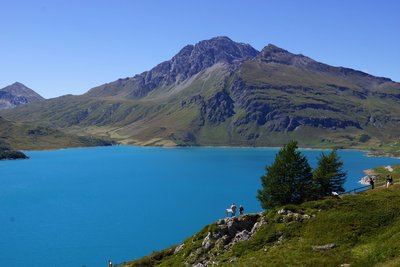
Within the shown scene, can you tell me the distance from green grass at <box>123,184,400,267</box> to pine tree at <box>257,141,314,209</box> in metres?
9.79

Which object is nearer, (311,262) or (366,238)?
(311,262)

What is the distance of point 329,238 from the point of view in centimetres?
4003

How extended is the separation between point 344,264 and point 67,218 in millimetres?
131629

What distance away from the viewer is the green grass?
3478cm

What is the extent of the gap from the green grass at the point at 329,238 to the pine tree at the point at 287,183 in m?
9.79

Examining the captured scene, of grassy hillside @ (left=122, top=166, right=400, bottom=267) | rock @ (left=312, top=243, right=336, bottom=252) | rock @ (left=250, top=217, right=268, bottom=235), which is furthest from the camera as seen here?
rock @ (left=250, top=217, right=268, bottom=235)

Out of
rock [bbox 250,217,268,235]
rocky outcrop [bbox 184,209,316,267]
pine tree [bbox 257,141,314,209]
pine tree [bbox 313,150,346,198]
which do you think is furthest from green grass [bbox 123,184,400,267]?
pine tree [bbox 313,150,346,198]

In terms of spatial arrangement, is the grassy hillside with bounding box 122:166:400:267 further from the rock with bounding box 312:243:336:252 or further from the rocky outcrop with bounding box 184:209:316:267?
the rocky outcrop with bounding box 184:209:316:267

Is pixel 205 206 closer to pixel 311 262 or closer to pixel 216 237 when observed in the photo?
pixel 216 237

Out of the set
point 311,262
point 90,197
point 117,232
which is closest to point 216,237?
point 311,262

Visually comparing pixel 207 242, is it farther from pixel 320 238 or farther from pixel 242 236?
pixel 320 238

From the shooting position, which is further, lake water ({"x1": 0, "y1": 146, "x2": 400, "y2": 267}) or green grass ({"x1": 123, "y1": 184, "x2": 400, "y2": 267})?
lake water ({"x1": 0, "y1": 146, "x2": 400, "y2": 267})

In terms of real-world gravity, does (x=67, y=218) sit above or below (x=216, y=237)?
below

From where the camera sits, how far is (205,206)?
166875mm
